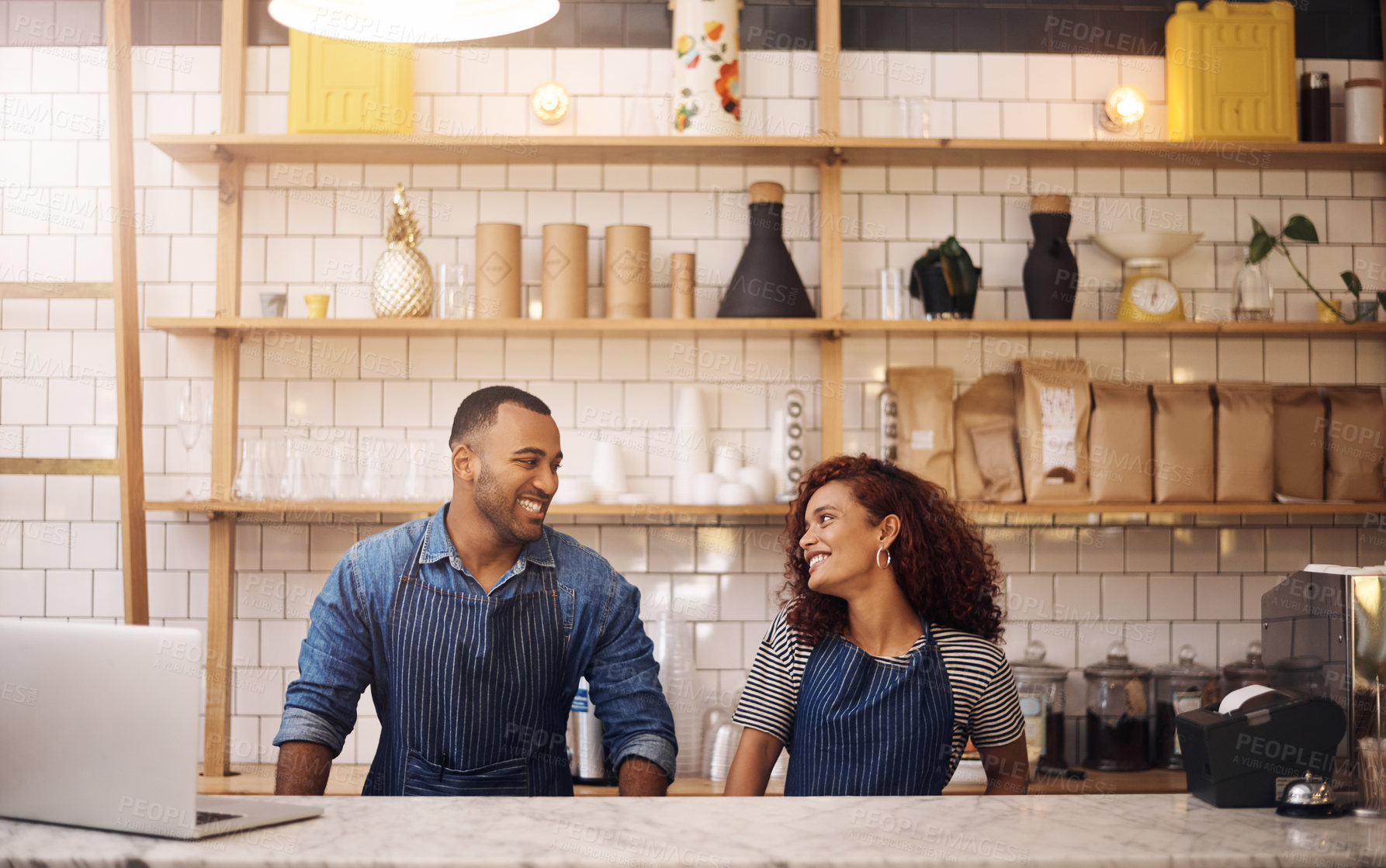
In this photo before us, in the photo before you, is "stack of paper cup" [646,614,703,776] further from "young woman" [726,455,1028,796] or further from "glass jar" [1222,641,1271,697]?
"glass jar" [1222,641,1271,697]

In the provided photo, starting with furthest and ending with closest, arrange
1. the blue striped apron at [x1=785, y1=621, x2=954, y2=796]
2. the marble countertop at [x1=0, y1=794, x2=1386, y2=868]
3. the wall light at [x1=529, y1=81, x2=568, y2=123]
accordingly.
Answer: the wall light at [x1=529, y1=81, x2=568, y2=123], the blue striped apron at [x1=785, y1=621, x2=954, y2=796], the marble countertop at [x1=0, y1=794, x2=1386, y2=868]

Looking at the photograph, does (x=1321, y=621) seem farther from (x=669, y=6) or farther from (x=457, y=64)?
(x=457, y=64)

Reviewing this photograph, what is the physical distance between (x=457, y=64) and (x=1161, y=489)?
7.98ft

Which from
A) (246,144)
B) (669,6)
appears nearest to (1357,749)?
(669,6)

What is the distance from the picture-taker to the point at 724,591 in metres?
3.62

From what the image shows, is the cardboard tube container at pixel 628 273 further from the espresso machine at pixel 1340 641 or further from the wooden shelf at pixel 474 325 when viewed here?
the espresso machine at pixel 1340 641

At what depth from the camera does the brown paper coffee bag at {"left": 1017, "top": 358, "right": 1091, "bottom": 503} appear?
11.0 ft

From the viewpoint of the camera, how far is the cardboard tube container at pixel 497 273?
338 cm

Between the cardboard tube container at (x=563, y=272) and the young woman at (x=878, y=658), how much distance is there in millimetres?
1210

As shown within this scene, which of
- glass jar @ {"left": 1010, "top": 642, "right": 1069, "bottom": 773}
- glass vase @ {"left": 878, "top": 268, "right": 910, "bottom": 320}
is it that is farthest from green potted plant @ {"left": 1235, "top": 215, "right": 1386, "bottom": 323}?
glass jar @ {"left": 1010, "top": 642, "right": 1069, "bottom": 773}

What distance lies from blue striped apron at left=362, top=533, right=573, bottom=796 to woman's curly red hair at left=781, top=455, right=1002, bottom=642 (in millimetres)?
531

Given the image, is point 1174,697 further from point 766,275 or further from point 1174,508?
point 766,275

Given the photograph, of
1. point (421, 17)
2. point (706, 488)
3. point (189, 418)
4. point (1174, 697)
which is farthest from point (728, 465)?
point (421, 17)

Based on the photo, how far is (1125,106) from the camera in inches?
143
